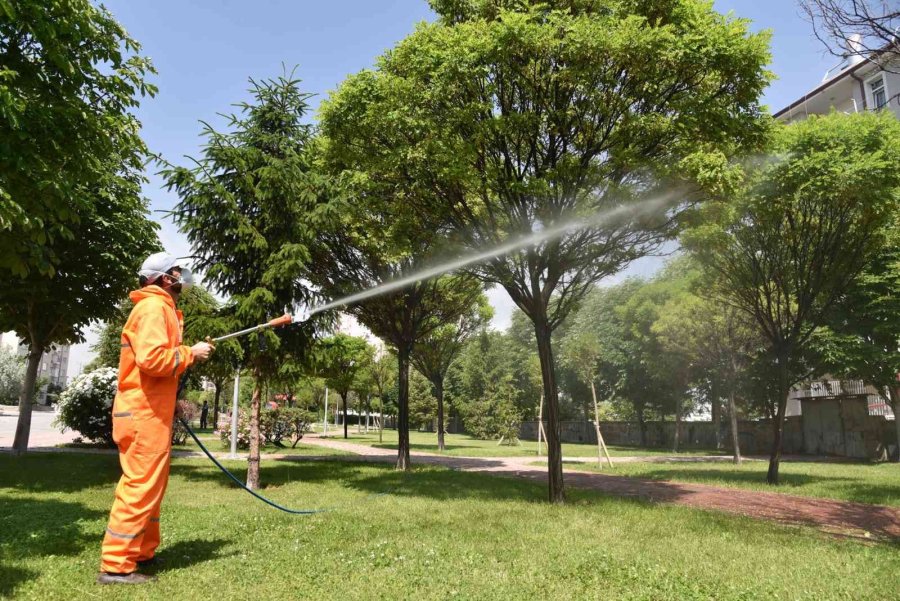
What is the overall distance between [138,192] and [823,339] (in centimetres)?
A: 2648

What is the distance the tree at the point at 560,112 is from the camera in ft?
27.9

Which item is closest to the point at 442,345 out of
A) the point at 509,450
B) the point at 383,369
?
the point at 509,450

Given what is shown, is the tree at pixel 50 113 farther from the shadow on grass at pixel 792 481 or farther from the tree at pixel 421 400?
the tree at pixel 421 400

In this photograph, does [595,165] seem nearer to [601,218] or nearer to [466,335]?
[601,218]

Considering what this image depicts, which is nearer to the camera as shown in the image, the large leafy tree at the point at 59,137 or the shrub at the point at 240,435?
the large leafy tree at the point at 59,137

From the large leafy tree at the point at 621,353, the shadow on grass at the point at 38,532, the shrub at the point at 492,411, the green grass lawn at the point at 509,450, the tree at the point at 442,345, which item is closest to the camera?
the shadow on grass at the point at 38,532

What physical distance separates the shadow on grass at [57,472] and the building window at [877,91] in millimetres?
39908

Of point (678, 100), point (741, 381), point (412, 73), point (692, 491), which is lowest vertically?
point (692, 491)

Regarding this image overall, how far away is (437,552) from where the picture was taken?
18.6ft

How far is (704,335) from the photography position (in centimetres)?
2608

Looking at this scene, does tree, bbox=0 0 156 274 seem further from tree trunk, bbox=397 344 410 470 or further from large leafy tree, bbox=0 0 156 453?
tree trunk, bbox=397 344 410 470

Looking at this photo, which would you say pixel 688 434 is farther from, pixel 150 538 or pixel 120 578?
pixel 120 578

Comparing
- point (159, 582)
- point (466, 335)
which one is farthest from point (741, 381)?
point (159, 582)

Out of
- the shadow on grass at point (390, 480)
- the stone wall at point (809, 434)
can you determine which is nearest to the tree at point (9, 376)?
the shadow on grass at point (390, 480)
